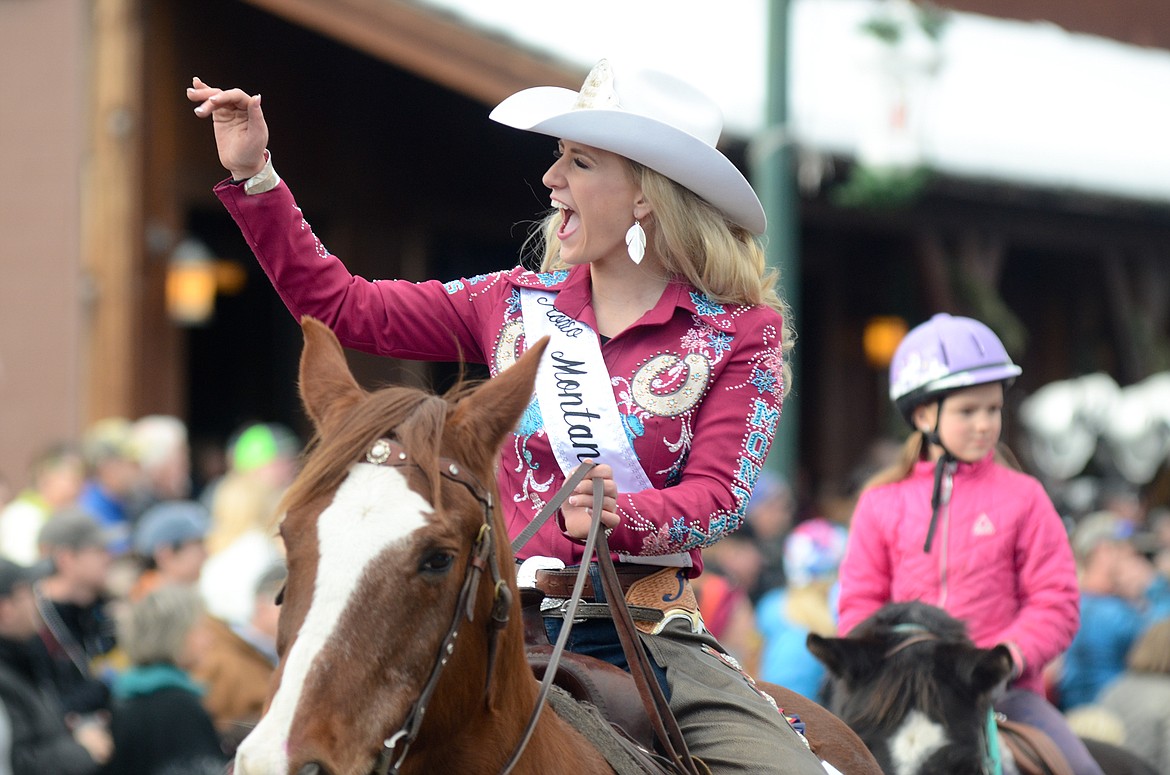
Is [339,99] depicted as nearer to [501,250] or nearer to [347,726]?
[501,250]

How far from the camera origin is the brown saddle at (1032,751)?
15.4 ft

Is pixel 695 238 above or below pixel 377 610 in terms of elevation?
above

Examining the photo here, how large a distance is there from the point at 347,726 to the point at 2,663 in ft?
13.4

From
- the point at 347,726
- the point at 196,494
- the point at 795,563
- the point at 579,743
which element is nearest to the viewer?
the point at 347,726

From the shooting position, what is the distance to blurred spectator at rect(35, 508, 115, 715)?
6.93m

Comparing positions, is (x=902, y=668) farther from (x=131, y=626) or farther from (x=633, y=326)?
(x=131, y=626)

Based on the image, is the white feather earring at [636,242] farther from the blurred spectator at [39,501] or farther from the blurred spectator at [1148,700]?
the blurred spectator at [39,501]

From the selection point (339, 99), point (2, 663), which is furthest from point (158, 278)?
point (2, 663)

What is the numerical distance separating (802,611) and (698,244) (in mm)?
5092

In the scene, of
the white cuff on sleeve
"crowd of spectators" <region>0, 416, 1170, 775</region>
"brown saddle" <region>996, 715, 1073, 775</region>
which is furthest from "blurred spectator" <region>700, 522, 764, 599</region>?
the white cuff on sleeve

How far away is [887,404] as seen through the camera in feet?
61.3

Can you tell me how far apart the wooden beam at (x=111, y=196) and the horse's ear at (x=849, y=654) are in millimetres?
9123

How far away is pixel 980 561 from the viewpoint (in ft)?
16.3

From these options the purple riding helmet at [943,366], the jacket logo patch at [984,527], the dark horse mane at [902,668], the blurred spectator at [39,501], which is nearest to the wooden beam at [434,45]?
the blurred spectator at [39,501]
